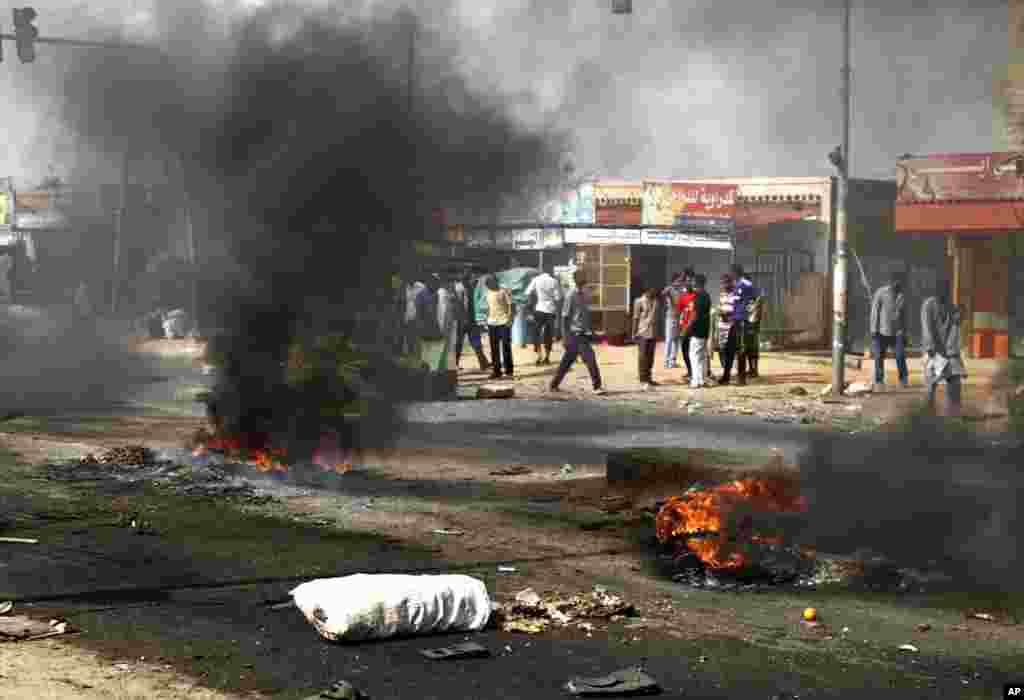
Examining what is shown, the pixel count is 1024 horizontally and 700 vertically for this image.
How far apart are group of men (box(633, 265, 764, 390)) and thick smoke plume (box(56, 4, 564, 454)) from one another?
644 centimetres

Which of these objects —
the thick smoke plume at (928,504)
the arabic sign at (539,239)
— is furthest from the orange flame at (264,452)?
the arabic sign at (539,239)

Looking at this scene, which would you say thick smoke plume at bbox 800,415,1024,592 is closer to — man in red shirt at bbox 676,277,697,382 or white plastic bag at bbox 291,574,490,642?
white plastic bag at bbox 291,574,490,642

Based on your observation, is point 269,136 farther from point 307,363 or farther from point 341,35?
point 307,363

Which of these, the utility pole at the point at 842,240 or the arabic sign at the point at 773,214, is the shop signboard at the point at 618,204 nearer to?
the arabic sign at the point at 773,214

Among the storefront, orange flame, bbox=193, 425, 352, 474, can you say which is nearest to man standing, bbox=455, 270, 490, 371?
the storefront

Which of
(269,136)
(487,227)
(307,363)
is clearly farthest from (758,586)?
(487,227)

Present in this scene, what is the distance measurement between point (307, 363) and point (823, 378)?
34.8 ft

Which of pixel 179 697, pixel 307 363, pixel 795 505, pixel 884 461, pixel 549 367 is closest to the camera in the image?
pixel 179 697

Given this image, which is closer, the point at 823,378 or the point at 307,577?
the point at 307,577

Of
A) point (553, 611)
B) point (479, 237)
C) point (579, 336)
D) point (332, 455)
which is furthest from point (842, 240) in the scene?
point (553, 611)

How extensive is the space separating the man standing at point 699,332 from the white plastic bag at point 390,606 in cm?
1201

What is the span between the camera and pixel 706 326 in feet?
61.2

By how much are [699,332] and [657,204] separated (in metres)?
9.05

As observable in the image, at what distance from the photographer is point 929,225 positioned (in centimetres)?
2359
